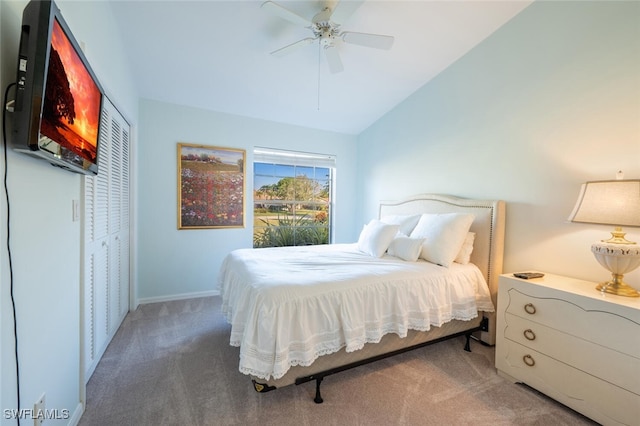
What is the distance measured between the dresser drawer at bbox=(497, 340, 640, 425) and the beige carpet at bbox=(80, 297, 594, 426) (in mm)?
87

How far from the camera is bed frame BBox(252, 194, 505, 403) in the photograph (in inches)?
68.5

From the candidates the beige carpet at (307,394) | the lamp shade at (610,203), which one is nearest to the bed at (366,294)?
the beige carpet at (307,394)

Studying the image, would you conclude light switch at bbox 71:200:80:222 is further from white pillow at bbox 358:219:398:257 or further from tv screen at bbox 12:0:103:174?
Answer: white pillow at bbox 358:219:398:257

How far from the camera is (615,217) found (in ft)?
5.30

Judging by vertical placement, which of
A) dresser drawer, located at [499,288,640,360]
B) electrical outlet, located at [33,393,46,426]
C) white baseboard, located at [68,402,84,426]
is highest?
dresser drawer, located at [499,288,640,360]

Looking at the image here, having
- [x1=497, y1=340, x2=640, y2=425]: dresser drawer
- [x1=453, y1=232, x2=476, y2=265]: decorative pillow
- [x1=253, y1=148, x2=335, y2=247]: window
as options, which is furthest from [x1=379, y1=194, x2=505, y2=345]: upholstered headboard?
→ [x1=253, y1=148, x2=335, y2=247]: window

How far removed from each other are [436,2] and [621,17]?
1257 mm

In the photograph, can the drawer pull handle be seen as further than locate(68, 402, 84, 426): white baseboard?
Yes

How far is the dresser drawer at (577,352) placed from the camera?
147 centimetres

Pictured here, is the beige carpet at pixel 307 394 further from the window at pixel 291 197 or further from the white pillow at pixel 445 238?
the window at pixel 291 197

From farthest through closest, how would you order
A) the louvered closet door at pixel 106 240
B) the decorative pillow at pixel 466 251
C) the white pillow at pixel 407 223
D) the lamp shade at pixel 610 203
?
the white pillow at pixel 407 223, the decorative pillow at pixel 466 251, the louvered closet door at pixel 106 240, the lamp shade at pixel 610 203

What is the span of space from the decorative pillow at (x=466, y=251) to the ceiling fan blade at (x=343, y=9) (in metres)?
2.13

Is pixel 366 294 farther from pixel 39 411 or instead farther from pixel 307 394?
pixel 39 411

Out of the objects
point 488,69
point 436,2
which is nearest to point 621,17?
point 488,69
